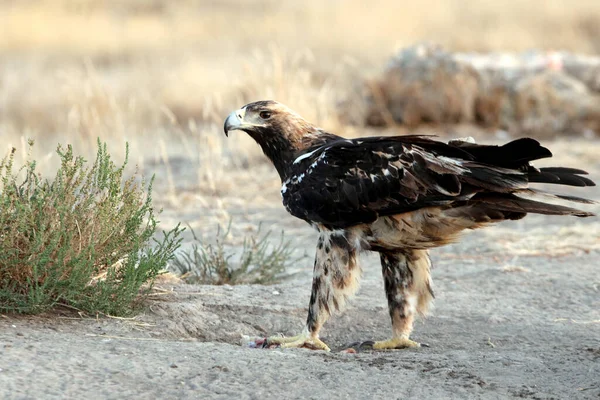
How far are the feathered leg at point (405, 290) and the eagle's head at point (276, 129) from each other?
83cm

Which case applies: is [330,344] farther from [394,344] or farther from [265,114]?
[265,114]

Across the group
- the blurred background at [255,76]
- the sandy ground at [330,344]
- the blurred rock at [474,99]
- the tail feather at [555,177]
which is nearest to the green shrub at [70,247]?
the sandy ground at [330,344]

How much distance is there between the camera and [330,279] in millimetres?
5516

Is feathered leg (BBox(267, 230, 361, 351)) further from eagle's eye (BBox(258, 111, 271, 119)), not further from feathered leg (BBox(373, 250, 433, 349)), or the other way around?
eagle's eye (BBox(258, 111, 271, 119))

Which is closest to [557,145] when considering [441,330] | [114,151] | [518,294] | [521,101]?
[521,101]

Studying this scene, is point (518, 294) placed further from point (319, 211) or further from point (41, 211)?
point (41, 211)

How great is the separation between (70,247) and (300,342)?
1412 mm

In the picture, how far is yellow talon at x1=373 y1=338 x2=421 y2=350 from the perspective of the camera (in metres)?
5.80

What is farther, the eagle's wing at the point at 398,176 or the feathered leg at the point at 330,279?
the feathered leg at the point at 330,279

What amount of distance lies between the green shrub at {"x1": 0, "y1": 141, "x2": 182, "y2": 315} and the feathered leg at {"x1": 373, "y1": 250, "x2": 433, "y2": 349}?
137 centimetres

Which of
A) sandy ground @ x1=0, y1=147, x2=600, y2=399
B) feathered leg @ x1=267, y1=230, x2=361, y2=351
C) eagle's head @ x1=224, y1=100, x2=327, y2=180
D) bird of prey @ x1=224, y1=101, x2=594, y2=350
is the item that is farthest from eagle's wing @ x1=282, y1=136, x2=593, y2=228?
sandy ground @ x1=0, y1=147, x2=600, y2=399

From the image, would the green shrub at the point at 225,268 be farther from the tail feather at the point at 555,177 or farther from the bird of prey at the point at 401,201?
the tail feather at the point at 555,177

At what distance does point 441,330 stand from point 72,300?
7.78 feet

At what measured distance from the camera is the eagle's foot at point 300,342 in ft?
18.4
